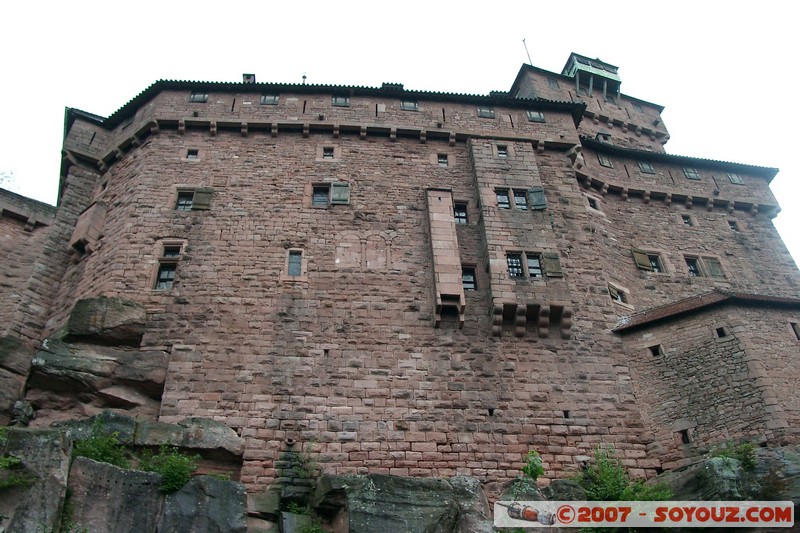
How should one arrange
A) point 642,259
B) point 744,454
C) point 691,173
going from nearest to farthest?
1. point 744,454
2. point 642,259
3. point 691,173

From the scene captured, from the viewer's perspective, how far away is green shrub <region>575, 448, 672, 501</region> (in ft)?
45.7

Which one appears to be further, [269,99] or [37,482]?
[269,99]

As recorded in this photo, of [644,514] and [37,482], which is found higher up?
[37,482]

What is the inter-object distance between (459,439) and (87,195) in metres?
14.9

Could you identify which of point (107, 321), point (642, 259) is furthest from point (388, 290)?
point (642, 259)

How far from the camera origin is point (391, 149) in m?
22.0

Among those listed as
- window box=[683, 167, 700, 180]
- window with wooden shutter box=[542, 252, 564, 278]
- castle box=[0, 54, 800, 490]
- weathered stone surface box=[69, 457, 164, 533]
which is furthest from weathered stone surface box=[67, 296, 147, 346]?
window box=[683, 167, 700, 180]

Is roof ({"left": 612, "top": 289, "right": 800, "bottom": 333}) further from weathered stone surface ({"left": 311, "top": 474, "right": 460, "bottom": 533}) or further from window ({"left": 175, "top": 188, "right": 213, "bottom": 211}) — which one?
window ({"left": 175, "top": 188, "right": 213, "bottom": 211})

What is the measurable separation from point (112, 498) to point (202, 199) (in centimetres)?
998

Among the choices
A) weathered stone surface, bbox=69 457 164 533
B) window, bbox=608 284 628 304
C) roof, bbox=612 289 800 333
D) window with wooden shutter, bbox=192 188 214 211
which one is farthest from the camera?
window, bbox=608 284 628 304

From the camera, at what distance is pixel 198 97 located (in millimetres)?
22734

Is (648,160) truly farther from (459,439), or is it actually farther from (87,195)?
(87,195)

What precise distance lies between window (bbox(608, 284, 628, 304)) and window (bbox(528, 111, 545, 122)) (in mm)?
6812

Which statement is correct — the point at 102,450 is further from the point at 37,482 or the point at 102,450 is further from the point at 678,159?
the point at 678,159
